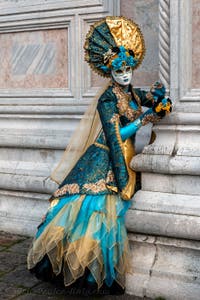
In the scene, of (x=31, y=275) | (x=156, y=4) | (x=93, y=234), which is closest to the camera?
(x=93, y=234)

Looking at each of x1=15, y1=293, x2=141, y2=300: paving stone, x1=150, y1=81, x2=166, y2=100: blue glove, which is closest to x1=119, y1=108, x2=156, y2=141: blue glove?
x1=150, y1=81, x2=166, y2=100: blue glove

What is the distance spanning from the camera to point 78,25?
5109mm

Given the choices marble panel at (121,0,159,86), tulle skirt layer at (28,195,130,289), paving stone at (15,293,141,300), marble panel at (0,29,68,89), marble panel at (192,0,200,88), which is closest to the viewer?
tulle skirt layer at (28,195,130,289)

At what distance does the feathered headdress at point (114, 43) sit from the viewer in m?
3.88

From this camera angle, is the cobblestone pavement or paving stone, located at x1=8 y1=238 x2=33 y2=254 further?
paving stone, located at x1=8 y1=238 x2=33 y2=254

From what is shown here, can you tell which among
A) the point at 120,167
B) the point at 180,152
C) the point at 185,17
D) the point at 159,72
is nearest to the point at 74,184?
the point at 120,167

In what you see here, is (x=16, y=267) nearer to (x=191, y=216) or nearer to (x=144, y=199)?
(x=144, y=199)

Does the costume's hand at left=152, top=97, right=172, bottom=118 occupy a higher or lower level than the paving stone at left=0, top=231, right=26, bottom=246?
higher

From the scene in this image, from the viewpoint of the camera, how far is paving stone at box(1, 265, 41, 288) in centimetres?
404

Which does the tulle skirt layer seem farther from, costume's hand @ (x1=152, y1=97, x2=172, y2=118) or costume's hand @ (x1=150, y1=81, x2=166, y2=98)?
costume's hand @ (x1=150, y1=81, x2=166, y2=98)

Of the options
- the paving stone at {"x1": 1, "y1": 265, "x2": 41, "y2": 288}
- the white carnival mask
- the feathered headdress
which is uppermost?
the feathered headdress

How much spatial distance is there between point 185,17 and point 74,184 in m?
1.49

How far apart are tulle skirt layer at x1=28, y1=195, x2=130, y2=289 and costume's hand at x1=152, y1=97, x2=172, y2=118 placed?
657 mm

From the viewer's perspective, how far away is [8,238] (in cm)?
507
